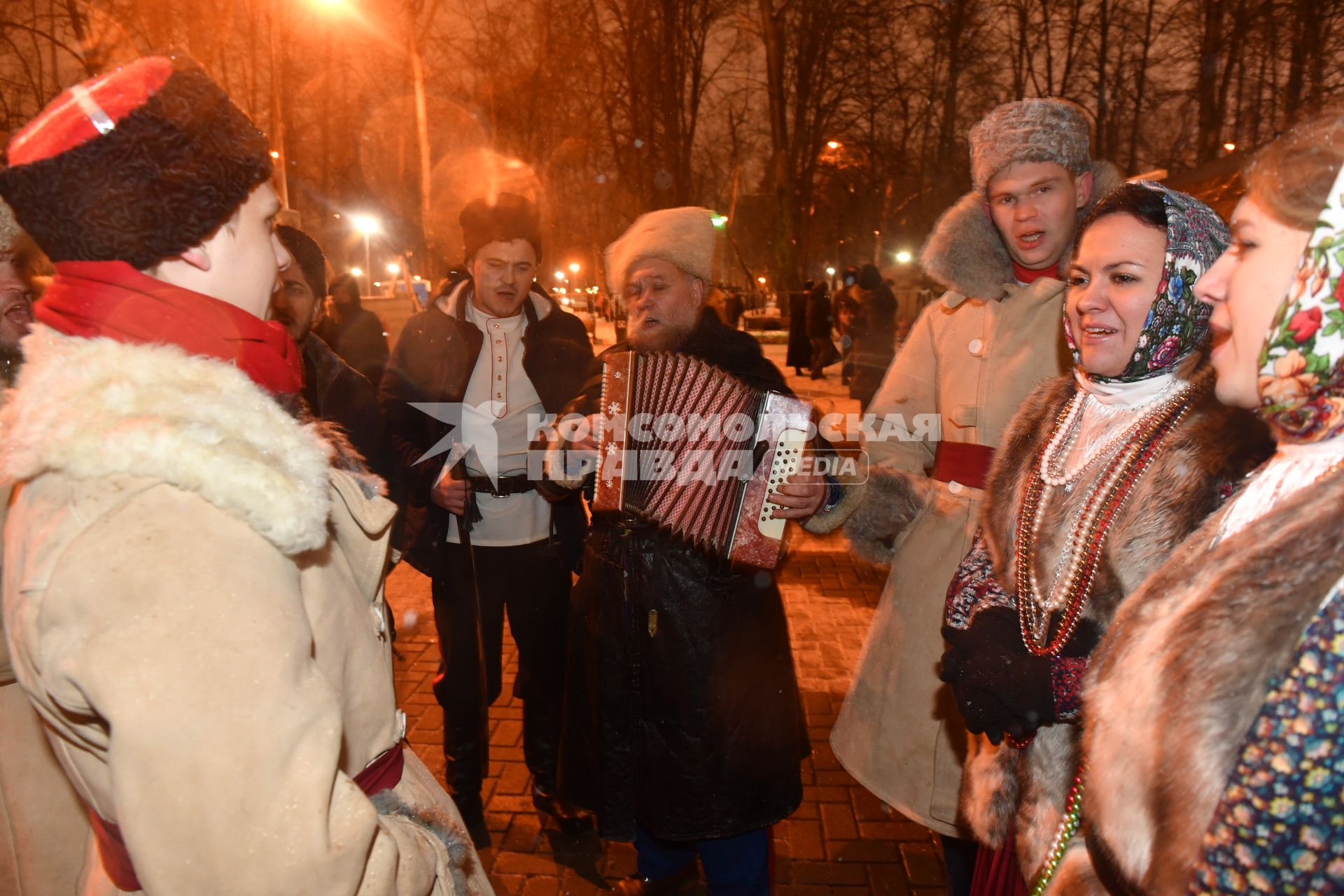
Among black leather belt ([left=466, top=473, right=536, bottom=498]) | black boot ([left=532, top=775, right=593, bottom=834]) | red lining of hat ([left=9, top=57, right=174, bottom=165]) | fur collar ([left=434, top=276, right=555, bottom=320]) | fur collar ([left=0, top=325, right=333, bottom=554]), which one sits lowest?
black boot ([left=532, top=775, right=593, bottom=834])

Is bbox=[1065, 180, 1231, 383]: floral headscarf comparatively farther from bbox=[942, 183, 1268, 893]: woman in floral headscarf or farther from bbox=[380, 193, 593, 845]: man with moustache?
A: bbox=[380, 193, 593, 845]: man with moustache

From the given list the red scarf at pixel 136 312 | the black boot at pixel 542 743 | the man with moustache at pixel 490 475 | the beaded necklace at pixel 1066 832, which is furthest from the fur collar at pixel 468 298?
the beaded necklace at pixel 1066 832

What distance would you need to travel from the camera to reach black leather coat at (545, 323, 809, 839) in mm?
2635

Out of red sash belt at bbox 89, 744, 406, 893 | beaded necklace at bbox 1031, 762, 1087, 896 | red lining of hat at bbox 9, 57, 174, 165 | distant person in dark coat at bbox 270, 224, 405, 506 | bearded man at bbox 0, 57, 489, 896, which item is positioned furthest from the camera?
distant person in dark coat at bbox 270, 224, 405, 506

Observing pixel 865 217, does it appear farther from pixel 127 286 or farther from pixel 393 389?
pixel 127 286

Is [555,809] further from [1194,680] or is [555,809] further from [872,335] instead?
[872,335]

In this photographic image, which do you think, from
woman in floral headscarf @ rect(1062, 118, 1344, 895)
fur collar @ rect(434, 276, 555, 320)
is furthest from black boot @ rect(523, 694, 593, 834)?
woman in floral headscarf @ rect(1062, 118, 1344, 895)

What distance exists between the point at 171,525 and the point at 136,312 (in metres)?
0.36

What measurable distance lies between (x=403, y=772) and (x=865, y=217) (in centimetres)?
2654

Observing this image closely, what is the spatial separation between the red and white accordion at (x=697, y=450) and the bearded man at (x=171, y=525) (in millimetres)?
1373

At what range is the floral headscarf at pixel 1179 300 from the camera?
175cm

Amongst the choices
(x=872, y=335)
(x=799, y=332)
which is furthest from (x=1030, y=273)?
(x=799, y=332)

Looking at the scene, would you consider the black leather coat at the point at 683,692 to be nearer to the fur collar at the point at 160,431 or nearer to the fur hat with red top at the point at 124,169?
the fur collar at the point at 160,431

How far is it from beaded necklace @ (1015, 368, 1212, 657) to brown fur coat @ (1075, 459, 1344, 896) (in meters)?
0.42
